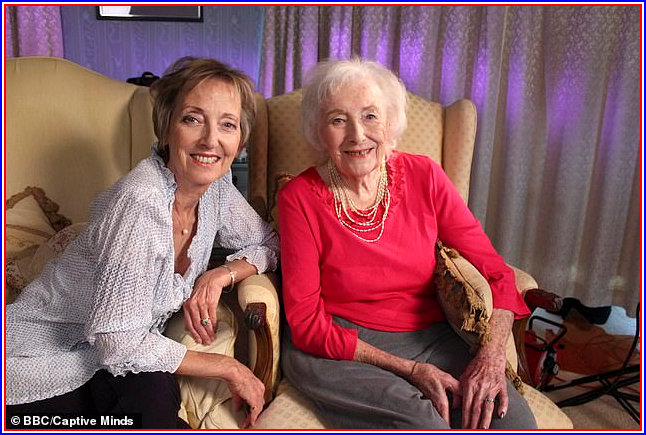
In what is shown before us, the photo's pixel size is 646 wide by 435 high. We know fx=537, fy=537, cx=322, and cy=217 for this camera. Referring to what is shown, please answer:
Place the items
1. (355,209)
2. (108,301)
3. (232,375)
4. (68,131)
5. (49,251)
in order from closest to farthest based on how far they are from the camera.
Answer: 1. (108,301)
2. (232,375)
3. (355,209)
4. (49,251)
5. (68,131)

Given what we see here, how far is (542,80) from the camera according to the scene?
8.72ft

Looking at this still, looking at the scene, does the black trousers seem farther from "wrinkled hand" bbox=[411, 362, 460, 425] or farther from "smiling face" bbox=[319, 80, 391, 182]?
"smiling face" bbox=[319, 80, 391, 182]

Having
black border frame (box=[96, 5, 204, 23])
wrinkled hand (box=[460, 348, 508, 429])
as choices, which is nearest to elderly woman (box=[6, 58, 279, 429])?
wrinkled hand (box=[460, 348, 508, 429])

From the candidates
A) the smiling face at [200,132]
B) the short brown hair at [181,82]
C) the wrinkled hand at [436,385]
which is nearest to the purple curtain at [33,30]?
the short brown hair at [181,82]

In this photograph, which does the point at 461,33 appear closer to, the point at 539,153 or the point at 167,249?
the point at 539,153

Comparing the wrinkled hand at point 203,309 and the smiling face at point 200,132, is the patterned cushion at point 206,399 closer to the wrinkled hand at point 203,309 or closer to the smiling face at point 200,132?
the wrinkled hand at point 203,309

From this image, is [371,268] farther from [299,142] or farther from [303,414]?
[299,142]

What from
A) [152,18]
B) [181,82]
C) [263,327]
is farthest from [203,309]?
[152,18]

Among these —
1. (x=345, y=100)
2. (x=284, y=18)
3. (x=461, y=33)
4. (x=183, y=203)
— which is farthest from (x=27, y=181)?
(x=461, y=33)

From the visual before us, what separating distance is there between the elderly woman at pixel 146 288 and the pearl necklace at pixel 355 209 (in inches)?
11.2

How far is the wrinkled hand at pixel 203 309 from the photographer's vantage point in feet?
4.26

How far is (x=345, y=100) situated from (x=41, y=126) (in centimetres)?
117

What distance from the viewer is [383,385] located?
126 centimetres

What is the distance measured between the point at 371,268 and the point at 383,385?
1.01 feet
